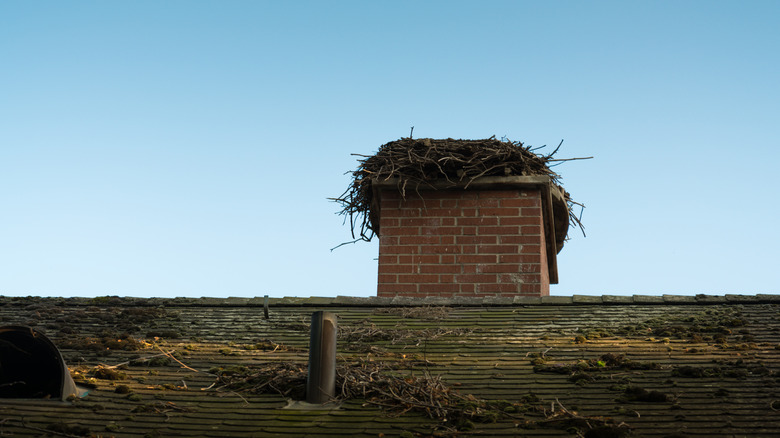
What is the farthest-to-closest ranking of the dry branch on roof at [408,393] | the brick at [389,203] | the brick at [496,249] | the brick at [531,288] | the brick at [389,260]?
1. the brick at [389,203]
2. the brick at [389,260]
3. the brick at [496,249]
4. the brick at [531,288]
5. the dry branch on roof at [408,393]

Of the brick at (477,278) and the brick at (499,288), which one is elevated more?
the brick at (477,278)

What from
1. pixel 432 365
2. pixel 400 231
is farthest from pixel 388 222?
pixel 432 365

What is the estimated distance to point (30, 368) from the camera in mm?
5051

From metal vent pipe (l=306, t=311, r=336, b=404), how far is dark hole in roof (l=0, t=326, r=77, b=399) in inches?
58.7

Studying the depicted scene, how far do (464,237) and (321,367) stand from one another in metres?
4.37

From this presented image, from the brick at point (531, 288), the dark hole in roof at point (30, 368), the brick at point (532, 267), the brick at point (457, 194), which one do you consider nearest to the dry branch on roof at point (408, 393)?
the dark hole in roof at point (30, 368)

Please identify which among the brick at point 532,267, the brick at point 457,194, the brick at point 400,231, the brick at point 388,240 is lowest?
the brick at point 532,267

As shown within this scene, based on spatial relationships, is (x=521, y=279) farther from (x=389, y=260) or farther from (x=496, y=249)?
(x=389, y=260)

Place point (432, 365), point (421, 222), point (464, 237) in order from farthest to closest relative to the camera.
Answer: point (421, 222), point (464, 237), point (432, 365)

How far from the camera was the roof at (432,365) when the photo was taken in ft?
14.6

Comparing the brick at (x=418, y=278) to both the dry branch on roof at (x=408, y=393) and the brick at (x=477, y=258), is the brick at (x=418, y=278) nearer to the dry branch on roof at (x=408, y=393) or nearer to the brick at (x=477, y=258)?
the brick at (x=477, y=258)

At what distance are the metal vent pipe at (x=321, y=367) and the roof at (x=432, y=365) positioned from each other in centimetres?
11

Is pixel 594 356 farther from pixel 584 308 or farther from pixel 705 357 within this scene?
pixel 584 308

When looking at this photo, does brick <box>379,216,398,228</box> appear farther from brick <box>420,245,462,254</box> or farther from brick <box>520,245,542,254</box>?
brick <box>520,245,542,254</box>
